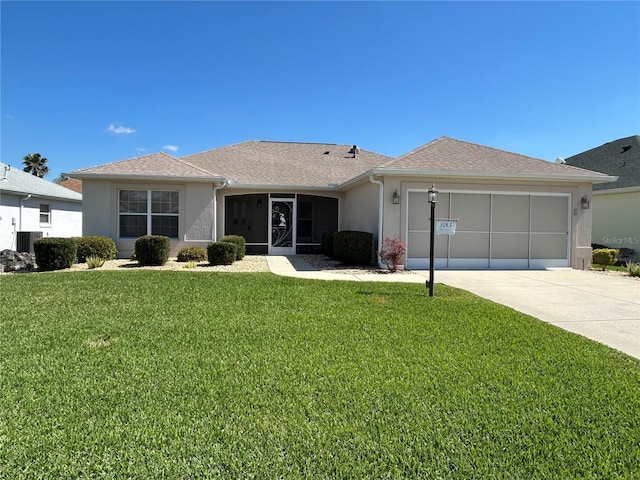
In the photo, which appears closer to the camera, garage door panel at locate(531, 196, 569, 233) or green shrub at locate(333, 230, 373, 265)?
green shrub at locate(333, 230, 373, 265)

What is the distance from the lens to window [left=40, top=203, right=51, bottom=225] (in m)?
20.1

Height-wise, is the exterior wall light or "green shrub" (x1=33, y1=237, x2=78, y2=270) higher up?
the exterior wall light

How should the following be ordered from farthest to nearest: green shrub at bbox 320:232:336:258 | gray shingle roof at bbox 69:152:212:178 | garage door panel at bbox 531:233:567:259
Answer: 1. green shrub at bbox 320:232:336:258
2. gray shingle roof at bbox 69:152:212:178
3. garage door panel at bbox 531:233:567:259

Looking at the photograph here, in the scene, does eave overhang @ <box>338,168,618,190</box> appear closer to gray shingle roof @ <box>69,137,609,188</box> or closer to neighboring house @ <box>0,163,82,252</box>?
gray shingle roof @ <box>69,137,609,188</box>

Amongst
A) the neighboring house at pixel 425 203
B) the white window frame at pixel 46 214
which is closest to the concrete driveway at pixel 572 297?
the neighboring house at pixel 425 203

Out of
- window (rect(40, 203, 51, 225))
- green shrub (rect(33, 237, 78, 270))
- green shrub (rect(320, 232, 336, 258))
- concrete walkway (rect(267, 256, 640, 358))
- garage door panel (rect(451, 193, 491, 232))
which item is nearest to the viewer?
concrete walkway (rect(267, 256, 640, 358))

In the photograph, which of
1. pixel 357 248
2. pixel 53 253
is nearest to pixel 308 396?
pixel 357 248

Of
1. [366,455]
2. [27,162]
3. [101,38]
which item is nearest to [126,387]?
[366,455]

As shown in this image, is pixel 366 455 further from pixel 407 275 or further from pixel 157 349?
pixel 407 275

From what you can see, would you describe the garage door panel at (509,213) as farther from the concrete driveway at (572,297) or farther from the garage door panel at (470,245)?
the concrete driveway at (572,297)

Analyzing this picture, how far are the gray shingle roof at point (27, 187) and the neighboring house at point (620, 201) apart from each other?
27.3 meters

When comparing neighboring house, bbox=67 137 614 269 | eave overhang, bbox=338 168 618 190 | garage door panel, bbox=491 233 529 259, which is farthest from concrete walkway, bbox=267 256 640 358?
eave overhang, bbox=338 168 618 190

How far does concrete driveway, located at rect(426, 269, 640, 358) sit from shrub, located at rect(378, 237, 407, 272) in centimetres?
124

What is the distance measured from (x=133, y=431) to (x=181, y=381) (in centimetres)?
83
